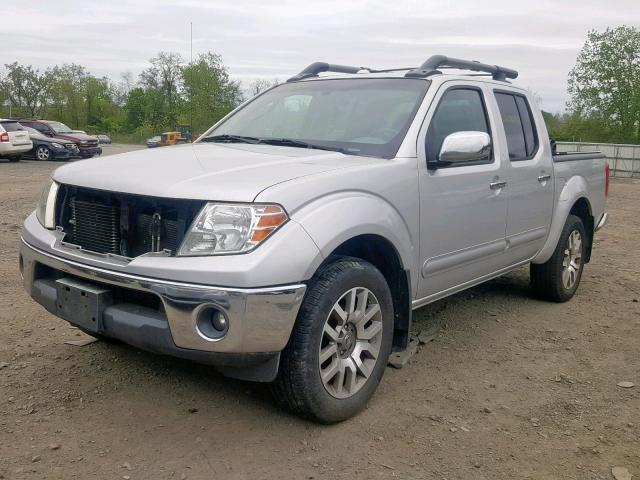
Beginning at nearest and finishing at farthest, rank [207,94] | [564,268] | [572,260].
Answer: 1. [564,268]
2. [572,260]
3. [207,94]

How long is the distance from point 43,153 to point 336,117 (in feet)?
72.9

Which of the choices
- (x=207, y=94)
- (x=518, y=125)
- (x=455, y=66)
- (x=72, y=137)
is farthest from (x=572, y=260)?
(x=207, y=94)

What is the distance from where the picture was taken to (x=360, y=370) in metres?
3.37

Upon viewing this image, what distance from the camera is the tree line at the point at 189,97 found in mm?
36312

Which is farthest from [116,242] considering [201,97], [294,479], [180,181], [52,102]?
[52,102]

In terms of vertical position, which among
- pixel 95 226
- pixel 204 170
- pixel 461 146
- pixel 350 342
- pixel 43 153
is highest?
pixel 461 146

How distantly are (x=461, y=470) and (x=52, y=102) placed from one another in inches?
2784

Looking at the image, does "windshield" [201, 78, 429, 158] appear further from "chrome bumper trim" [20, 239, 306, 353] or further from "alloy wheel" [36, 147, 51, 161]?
"alloy wheel" [36, 147, 51, 161]

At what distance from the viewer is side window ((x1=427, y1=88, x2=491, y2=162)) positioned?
392 cm

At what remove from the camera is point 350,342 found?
10.9ft

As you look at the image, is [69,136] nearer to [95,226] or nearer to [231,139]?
[231,139]

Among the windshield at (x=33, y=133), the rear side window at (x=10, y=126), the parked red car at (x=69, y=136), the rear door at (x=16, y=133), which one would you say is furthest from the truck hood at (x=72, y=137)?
the rear side window at (x=10, y=126)

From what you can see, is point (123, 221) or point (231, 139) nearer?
point (123, 221)

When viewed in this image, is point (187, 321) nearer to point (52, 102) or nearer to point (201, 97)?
point (201, 97)
